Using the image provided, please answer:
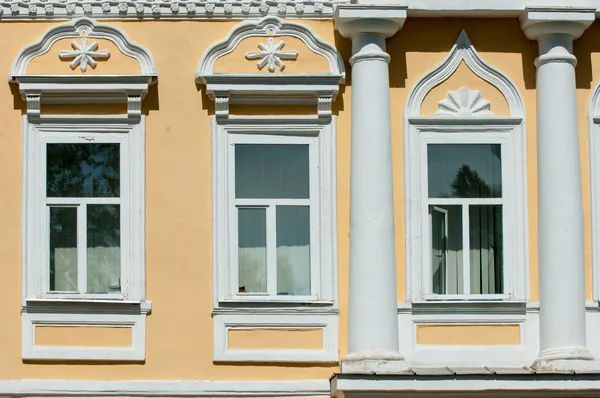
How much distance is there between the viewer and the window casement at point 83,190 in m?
15.9

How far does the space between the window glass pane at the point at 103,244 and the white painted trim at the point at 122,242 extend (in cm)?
10

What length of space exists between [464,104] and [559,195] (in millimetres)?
1308

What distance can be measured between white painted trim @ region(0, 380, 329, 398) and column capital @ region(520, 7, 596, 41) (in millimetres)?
4032

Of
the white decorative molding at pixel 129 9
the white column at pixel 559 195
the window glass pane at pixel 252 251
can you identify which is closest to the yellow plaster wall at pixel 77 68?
the white decorative molding at pixel 129 9

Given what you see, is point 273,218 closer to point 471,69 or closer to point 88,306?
point 88,306

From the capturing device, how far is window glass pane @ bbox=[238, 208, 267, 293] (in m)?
16.1

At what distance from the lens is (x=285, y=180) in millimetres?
16234

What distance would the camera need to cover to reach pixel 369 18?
627 inches

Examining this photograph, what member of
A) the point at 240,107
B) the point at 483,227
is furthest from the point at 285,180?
the point at 483,227

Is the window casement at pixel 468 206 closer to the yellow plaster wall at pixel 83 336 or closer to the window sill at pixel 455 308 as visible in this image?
the window sill at pixel 455 308

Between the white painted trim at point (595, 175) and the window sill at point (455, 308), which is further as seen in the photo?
the white painted trim at point (595, 175)

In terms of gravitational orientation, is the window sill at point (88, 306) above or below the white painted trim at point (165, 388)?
above

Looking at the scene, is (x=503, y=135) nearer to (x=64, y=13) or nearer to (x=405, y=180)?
(x=405, y=180)

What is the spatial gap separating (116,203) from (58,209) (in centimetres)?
57
